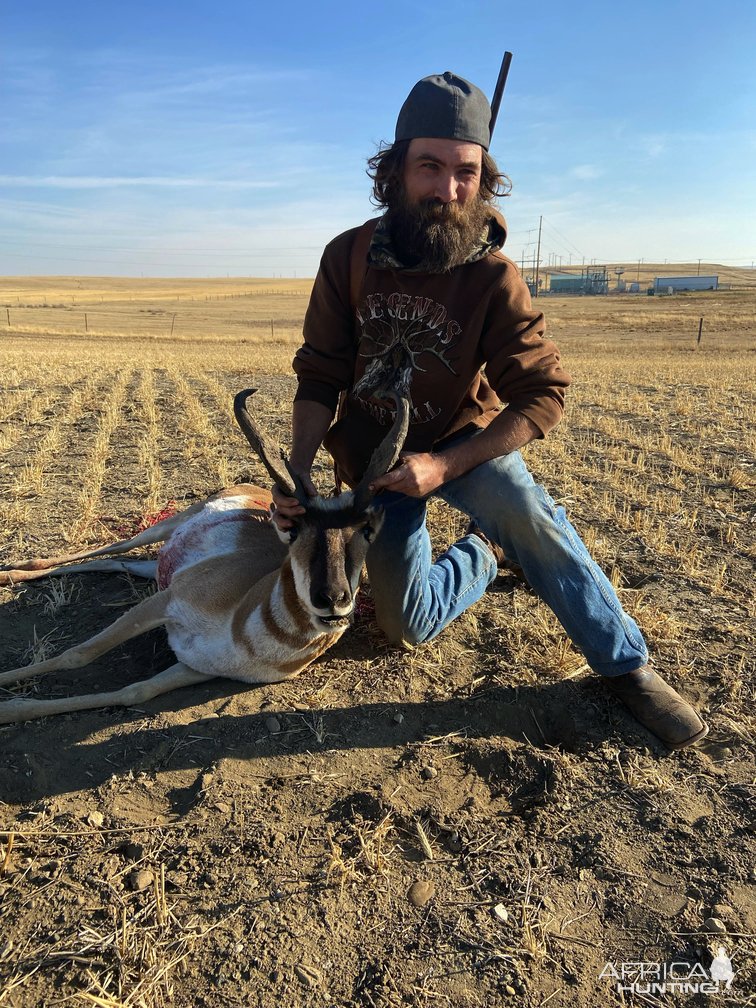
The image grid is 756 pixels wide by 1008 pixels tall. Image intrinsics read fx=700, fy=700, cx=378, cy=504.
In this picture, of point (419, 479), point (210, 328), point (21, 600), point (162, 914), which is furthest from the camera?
point (210, 328)

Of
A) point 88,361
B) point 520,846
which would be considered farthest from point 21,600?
point 88,361

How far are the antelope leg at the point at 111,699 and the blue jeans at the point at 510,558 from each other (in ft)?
4.28

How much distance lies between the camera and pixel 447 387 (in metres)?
4.59

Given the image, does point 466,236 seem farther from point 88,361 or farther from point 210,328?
point 210,328

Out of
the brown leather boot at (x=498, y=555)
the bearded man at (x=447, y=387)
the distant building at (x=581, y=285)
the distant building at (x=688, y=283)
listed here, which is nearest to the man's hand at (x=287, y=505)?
the bearded man at (x=447, y=387)

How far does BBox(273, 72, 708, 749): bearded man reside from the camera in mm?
4023

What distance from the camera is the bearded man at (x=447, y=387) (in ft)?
13.2

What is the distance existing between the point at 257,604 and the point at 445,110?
3.27 m

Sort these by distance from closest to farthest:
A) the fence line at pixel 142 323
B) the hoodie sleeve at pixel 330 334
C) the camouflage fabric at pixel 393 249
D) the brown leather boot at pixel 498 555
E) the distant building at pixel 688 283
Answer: the camouflage fabric at pixel 393 249 → the hoodie sleeve at pixel 330 334 → the brown leather boot at pixel 498 555 → the fence line at pixel 142 323 → the distant building at pixel 688 283

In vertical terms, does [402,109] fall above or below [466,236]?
above

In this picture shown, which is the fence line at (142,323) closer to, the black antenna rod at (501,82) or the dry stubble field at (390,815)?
the black antenna rod at (501,82)

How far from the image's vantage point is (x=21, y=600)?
529 cm

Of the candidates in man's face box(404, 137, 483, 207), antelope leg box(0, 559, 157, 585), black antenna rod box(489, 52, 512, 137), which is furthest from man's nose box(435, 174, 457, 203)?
antelope leg box(0, 559, 157, 585)

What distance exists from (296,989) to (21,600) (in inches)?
151
